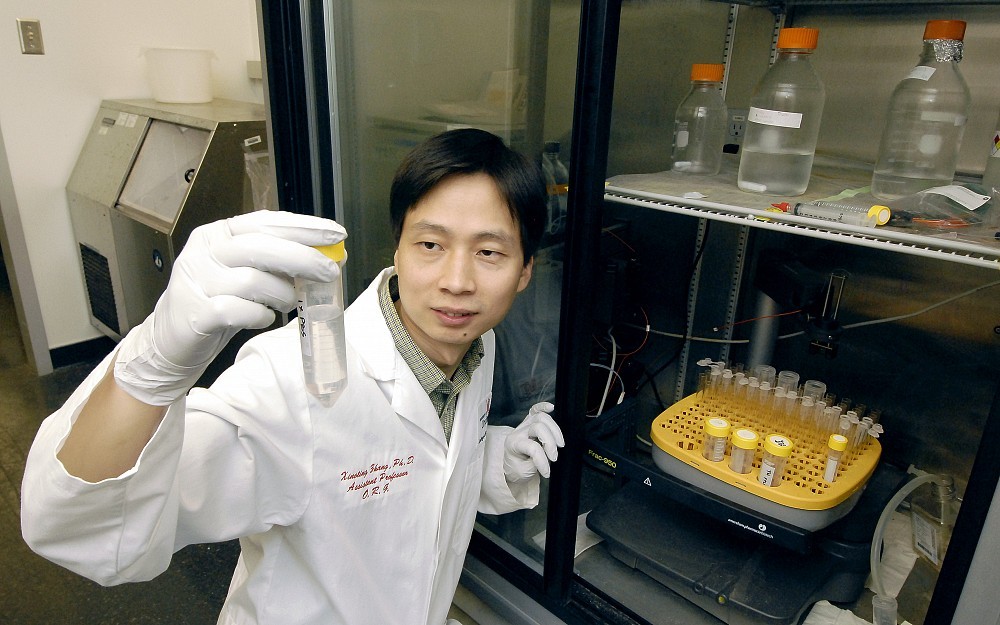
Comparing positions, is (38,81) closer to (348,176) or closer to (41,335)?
(41,335)

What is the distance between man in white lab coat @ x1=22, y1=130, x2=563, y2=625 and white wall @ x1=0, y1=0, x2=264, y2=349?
2221 mm

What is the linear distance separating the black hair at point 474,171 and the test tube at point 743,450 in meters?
0.50

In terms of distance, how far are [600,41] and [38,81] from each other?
250 cm

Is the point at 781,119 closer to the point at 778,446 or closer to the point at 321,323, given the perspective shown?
the point at 778,446

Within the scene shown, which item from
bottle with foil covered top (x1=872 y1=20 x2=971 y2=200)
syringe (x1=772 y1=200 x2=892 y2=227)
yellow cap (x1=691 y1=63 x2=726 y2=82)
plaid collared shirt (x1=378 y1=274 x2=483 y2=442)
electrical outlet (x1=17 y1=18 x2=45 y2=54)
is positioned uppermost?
electrical outlet (x1=17 y1=18 x2=45 y2=54)

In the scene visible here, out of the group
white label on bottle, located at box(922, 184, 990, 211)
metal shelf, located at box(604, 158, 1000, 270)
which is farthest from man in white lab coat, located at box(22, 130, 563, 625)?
white label on bottle, located at box(922, 184, 990, 211)

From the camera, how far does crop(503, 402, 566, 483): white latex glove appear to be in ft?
3.76

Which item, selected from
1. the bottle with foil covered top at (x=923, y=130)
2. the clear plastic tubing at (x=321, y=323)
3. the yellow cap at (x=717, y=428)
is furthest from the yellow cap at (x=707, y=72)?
the clear plastic tubing at (x=321, y=323)

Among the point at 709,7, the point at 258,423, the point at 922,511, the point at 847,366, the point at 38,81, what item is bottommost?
the point at 922,511

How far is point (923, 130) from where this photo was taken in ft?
3.80

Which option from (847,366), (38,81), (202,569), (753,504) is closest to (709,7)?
(847,366)

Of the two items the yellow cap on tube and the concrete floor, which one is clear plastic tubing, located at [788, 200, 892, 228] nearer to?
the yellow cap on tube

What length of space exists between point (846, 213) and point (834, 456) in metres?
0.44

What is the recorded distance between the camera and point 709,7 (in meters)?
1.49
